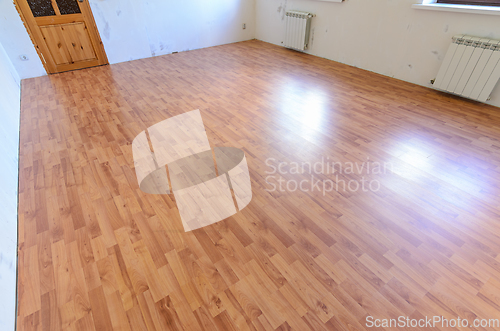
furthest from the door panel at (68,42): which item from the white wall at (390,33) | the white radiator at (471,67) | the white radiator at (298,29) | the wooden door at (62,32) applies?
the white radiator at (471,67)

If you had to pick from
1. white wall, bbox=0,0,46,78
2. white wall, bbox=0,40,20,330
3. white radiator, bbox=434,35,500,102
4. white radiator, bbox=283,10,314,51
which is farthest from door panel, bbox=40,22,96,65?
white radiator, bbox=434,35,500,102

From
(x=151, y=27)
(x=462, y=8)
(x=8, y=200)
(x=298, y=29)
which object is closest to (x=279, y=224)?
(x=8, y=200)

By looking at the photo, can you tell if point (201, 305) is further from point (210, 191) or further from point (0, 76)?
point (0, 76)

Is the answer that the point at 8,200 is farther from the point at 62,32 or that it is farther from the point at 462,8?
the point at 462,8

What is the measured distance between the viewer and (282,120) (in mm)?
2982

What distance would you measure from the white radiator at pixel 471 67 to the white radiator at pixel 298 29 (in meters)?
2.49

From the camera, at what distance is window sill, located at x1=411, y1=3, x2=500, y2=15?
2.88 m

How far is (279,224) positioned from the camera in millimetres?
1764

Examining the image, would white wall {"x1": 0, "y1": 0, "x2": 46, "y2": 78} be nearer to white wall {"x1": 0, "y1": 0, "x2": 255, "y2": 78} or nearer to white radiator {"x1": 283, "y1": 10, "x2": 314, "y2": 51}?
white wall {"x1": 0, "y1": 0, "x2": 255, "y2": 78}

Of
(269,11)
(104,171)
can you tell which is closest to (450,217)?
(104,171)

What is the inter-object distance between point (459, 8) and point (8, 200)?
488 cm

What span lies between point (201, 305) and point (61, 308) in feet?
2.40

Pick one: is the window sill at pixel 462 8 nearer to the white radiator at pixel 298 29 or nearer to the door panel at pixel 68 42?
the white radiator at pixel 298 29

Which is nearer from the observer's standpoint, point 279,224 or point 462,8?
point 279,224
